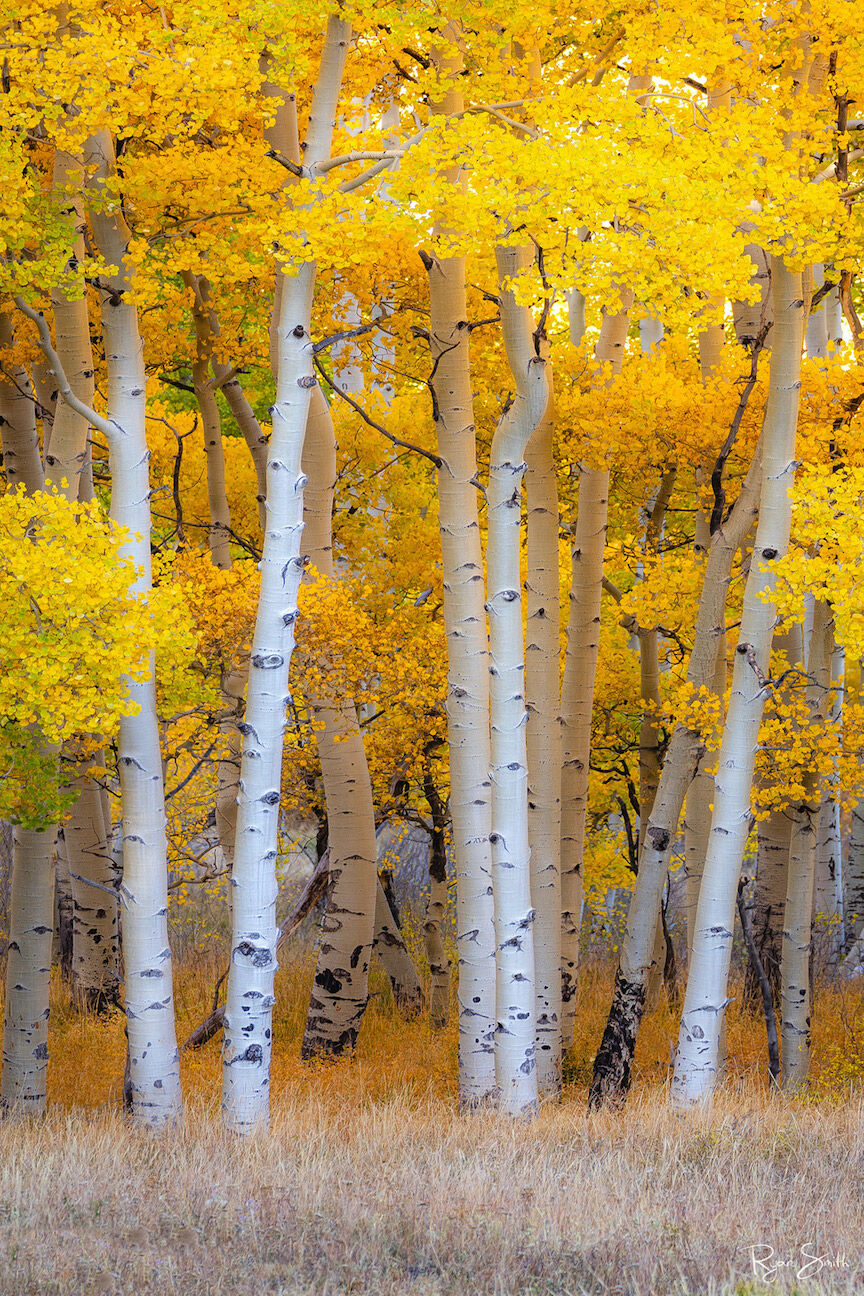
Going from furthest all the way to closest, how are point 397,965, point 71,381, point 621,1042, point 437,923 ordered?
point 397,965
point 437,923
point 621,1042
point 71,381

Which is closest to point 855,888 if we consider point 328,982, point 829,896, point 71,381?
point 829,896

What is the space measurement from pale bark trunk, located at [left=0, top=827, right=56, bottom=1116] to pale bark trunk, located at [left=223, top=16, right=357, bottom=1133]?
2171mm

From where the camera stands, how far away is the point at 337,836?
10.6 meters

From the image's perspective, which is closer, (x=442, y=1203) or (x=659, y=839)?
(x=442, y=1203)

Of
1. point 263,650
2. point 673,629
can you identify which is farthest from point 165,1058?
point 673,629

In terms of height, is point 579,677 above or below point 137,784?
above

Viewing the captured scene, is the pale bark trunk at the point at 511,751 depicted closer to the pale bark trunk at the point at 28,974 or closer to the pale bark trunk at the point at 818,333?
the pale bark trunk at the point at 28,974

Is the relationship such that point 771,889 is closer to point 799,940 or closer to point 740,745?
point 799,940

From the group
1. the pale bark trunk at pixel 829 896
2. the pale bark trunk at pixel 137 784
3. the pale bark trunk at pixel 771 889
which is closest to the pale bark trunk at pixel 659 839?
the pale bark trunk at pixel 137 784

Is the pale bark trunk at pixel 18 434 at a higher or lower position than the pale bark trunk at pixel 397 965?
higher

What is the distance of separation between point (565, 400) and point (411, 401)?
497 cm

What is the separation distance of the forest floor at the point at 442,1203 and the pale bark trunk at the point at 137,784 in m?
0.48

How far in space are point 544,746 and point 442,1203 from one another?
4.78m

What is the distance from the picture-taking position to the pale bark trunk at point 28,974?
28.6ft
